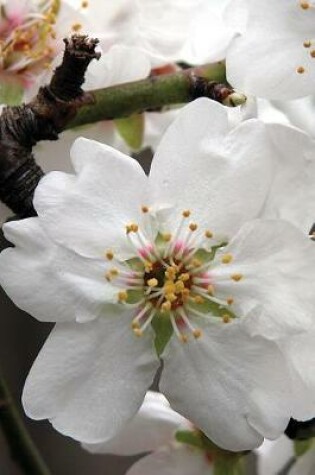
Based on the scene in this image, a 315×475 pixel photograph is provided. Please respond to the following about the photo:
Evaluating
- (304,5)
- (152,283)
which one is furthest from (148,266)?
(304,5)

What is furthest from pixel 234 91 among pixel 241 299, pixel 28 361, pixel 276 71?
pixel 28 361

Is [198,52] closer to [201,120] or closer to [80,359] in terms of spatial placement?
[201,120]

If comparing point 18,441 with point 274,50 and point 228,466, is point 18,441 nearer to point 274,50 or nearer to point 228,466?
point 228,466

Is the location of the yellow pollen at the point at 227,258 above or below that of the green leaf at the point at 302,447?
above

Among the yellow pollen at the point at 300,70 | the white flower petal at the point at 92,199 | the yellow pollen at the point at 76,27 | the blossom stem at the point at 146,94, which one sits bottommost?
the white flower petal at the point at 92,199

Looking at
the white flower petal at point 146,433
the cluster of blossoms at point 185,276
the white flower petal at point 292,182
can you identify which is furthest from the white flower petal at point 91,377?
the white flower petal at point 146,433

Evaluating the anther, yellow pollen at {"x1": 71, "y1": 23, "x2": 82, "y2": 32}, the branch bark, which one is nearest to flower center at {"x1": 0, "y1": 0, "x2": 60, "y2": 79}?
yellow pollen at {"x1": 71, "y1": 23, "x2": 82, "y2": 32}

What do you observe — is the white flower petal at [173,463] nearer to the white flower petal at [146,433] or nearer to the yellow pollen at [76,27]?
the white flower petal at [146,433]
